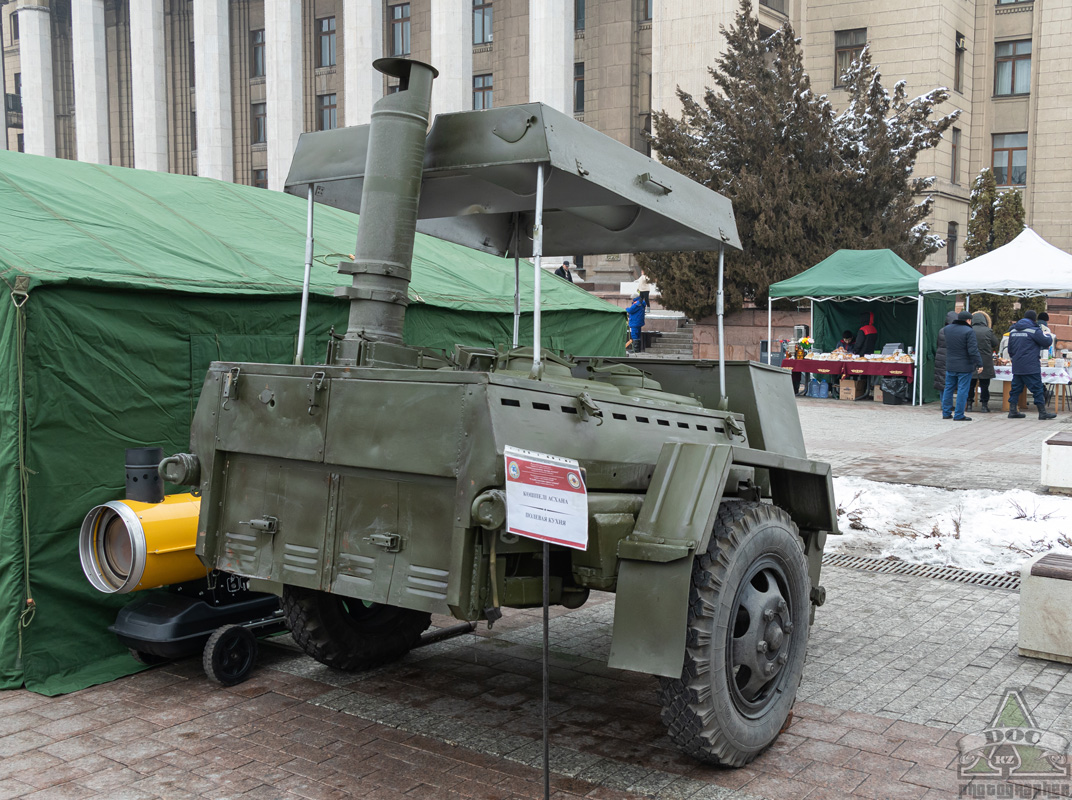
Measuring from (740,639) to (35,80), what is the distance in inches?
2253

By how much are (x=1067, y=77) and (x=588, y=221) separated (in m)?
38.3

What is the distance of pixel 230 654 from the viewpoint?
533 cm

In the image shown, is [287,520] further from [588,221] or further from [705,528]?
[588,221]

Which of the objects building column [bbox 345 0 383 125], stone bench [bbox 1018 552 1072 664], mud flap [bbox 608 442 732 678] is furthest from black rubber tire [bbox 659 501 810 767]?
building column [bbox 345 0 383 125]

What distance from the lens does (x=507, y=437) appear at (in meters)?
3.79

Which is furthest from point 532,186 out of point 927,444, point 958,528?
point 927,444

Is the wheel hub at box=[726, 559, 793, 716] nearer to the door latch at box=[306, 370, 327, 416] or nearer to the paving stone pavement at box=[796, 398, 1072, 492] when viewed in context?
the door latch at box=[306, 370, 327, 416]

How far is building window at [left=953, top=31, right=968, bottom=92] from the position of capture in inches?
1488

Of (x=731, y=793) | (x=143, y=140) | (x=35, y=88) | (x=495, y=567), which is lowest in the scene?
(x=731, y=793)

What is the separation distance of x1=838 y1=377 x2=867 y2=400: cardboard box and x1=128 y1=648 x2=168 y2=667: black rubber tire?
18.4m

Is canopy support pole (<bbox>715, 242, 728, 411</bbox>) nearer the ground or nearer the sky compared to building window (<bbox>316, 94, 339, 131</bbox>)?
nearer the ground

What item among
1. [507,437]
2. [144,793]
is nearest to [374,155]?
[507,437]

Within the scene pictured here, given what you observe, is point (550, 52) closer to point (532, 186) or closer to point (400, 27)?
point (400, 27)

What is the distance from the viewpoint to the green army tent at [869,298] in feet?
67.5
